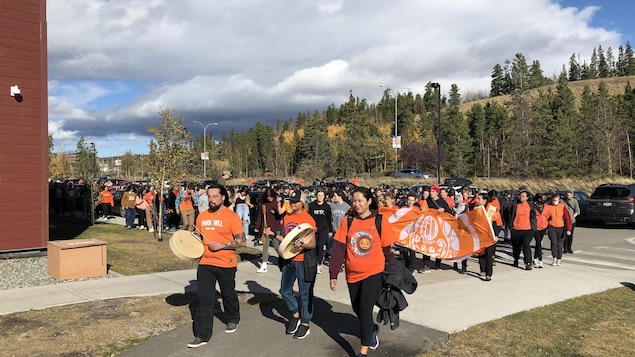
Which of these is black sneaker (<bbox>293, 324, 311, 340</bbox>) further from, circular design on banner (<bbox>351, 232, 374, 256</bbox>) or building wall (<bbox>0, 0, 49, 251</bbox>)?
building wall (<bbox>0, 0, 49, 251</bbox>)

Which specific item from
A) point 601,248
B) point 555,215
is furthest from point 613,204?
point 555,215

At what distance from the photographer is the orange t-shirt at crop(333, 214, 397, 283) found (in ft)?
17.4

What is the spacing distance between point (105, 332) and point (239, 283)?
3460 millimetres

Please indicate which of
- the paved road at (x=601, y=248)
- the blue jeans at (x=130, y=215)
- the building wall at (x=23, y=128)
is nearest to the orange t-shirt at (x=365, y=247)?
the paved road at (x=601, y=248)

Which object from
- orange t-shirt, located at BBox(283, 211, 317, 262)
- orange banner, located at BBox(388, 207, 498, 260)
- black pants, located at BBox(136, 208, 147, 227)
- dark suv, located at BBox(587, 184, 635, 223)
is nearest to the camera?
orange t-shirt, located at BBox(283, 211, 317, 262)

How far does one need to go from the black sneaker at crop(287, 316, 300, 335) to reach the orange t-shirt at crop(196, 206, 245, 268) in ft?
3.69

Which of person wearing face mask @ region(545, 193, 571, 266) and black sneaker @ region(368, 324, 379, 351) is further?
person wearing face mask @ region(545, 193, 571, 266)

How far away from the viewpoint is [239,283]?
9656mm

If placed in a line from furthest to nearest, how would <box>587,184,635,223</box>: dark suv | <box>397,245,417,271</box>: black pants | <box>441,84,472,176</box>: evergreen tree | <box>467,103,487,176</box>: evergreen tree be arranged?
<box>467,103,487,176</box>: evergreen tree < <box>441,84,472,176</box>: evergreen tree < <box>587,184,635,223</box>: dark suv < <box>397,245,417,271</box>: black pants

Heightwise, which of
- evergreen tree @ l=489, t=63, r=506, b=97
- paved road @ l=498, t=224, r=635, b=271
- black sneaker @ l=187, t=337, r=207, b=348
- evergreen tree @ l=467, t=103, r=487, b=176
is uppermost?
evergreen tree @ l=489, t=63, r=506, b=97

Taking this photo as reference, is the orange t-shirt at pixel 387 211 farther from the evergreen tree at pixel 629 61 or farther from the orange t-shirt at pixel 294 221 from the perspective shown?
the evergreen tree at pixel 629 61

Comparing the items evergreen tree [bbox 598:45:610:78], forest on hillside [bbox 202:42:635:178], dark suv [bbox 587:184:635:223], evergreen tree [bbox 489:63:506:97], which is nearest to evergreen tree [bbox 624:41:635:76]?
evergreen tree [bbox 598:45:610:78]

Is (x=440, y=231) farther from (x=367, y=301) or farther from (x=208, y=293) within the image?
(x=208, y=293)

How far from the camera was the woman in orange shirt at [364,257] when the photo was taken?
17.2 feet
